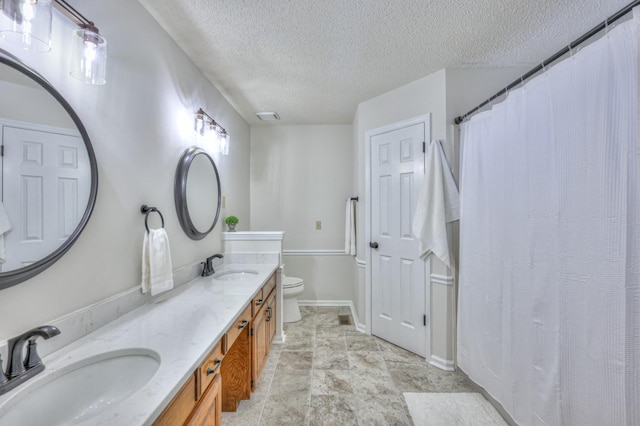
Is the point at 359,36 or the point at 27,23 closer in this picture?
the point at 27,23

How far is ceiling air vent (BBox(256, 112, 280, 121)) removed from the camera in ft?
10.2

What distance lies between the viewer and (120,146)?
1.30 meters

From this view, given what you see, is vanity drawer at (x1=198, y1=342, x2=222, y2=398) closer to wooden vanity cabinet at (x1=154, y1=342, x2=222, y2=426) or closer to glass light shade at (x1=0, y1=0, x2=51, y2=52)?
wooden vanity cabinet at (x1=154, y1=342, x2=222, y2=426)

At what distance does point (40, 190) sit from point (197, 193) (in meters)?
1.12

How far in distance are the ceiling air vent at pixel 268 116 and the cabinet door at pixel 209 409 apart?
2.68 metres

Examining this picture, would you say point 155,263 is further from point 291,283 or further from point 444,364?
point 444,364

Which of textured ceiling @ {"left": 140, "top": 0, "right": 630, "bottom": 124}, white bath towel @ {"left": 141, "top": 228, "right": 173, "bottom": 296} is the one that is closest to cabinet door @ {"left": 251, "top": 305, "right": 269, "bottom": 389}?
white bath towel @ {"left": 141, "top": 228, "right": 173, "bottom": 296}

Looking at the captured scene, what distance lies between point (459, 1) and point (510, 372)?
204 cm

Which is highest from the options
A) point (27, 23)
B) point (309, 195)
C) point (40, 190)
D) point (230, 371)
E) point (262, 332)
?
point (27, 23)

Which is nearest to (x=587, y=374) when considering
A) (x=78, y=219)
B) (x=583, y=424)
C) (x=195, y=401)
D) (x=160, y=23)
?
(x=583, y=424)

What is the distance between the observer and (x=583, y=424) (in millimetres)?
1079

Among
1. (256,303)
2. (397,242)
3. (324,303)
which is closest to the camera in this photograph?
(256,303)

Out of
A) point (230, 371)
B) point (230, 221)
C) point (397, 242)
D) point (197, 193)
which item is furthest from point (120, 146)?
point (397, 242)

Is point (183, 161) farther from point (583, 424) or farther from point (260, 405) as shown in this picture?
point (583, 424)
